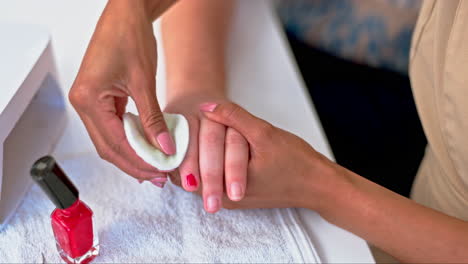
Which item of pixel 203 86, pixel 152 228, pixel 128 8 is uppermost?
pixel 128 8

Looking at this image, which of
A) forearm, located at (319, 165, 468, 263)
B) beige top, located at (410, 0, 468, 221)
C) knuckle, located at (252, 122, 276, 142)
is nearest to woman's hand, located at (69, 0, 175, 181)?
knuckle, located at (252, 122, 276, 142)

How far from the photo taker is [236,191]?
60cm

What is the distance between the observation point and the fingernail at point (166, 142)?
0.57 m

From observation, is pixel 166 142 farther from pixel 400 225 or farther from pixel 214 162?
pixel 400 225

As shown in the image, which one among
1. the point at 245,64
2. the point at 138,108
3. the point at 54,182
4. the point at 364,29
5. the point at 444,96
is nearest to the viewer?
the point at 54,182

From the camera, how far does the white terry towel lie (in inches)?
22.1

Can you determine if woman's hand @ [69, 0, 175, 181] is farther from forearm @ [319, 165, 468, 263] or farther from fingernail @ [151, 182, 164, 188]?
forearm @ [319, 165, 468, 263]

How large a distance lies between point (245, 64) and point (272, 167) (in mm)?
266

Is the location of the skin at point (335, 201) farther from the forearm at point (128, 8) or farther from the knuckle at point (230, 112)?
the forearm at point (128, 8)

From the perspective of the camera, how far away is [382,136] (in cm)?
101

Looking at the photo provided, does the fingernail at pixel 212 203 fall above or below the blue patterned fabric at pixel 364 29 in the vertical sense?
below

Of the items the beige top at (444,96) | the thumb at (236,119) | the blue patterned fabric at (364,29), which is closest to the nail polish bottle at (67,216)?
the thumb at (236,119)

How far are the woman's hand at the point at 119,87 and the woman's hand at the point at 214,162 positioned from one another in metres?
0.04

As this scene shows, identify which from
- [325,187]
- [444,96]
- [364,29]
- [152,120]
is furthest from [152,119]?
[364,29]
